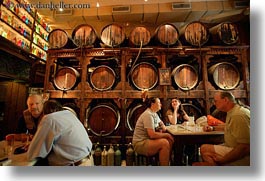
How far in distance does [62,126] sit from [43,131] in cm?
12

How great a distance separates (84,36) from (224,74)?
1832 millimetres

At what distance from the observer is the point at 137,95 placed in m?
2.13

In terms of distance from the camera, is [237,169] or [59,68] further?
[59,68]

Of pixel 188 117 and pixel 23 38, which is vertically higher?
pixel 23 38

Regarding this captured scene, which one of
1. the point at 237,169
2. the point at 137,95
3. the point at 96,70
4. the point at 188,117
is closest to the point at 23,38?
the point at 96,70

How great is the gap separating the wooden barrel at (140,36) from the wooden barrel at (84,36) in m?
0.51

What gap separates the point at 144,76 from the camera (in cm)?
221

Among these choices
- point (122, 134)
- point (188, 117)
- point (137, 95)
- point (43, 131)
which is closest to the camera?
point (43, 131)

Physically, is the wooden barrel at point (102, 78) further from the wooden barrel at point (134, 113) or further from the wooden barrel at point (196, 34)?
the wooden barrel at point (196, 34)

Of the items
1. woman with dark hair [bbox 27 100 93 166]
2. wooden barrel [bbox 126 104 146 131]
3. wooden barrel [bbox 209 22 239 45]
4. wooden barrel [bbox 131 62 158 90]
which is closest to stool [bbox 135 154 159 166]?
woman with dark hair [bbox 27 100 93 166]

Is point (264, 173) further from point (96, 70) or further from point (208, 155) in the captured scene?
point (96, 70)

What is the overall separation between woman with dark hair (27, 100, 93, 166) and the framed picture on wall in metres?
1.21

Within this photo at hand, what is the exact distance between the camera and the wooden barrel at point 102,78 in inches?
86.4

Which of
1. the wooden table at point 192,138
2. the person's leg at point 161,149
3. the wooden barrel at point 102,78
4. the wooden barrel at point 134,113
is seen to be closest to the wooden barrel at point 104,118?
the wooden barrel at point 134,113
